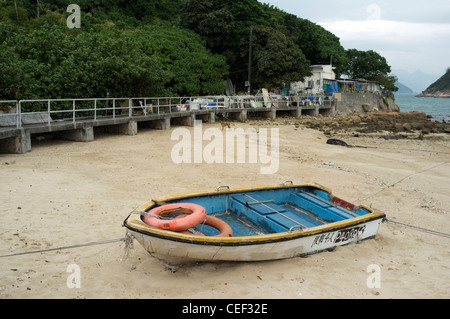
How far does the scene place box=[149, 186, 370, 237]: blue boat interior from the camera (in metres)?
7.02

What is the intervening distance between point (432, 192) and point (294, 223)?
7.61m

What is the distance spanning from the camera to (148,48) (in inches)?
1041

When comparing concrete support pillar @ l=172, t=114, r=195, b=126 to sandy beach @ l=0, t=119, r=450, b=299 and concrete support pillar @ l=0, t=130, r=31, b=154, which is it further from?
concrete support pillar @ l=0, t=130, r=31, b=154

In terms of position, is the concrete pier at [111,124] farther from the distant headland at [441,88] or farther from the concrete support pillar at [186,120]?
the distant headland at [441,88]

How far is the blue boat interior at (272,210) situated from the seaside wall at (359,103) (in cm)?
3205

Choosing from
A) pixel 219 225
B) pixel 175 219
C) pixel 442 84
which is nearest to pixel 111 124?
pixel 219 225

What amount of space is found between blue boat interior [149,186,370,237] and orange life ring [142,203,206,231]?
528 mm

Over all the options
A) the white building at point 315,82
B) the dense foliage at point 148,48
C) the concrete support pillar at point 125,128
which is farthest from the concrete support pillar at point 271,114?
the concrete support pillar at point 125,128

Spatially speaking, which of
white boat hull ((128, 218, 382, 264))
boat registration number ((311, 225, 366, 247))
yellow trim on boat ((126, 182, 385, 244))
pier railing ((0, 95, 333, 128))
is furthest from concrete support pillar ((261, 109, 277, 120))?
white boat hull ((128, 218, 382, 264))

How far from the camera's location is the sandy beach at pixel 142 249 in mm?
5586

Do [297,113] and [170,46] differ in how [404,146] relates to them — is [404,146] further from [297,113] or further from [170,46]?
[170,46]

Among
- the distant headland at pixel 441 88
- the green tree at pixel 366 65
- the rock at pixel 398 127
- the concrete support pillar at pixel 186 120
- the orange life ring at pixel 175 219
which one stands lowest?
the orange life ring at pixel 175 219

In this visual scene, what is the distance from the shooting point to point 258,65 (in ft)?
112
